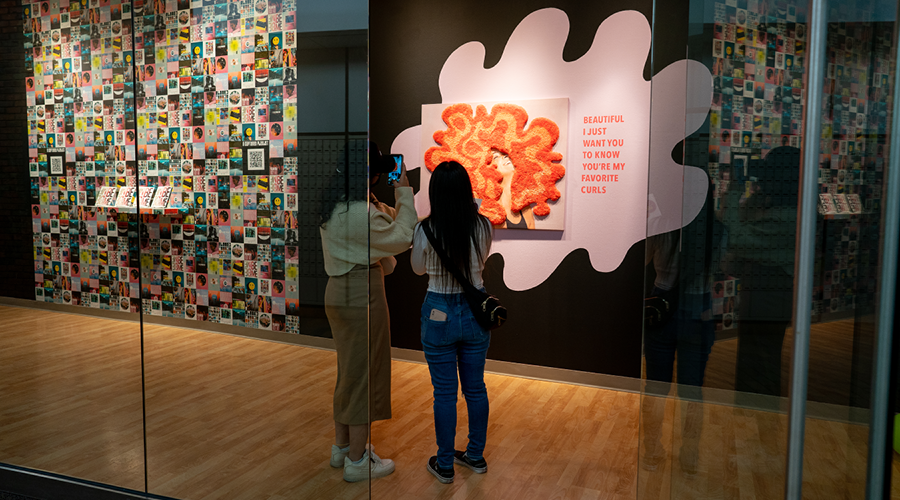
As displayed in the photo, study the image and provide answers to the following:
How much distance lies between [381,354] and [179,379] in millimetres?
813

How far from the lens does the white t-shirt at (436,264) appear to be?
2.38 metres

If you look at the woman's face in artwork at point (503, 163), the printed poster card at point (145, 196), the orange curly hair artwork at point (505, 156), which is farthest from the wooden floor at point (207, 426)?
the woman's face in artwork at point (503, 163)

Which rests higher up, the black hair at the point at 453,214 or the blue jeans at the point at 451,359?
the black hair at the point at 453,214

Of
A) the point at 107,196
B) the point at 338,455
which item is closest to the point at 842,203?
the point at 338,455

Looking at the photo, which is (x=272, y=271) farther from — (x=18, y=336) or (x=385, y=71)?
(x=385, y=71)

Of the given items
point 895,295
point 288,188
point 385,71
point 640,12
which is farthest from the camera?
point 385,71

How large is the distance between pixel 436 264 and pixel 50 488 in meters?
1.88

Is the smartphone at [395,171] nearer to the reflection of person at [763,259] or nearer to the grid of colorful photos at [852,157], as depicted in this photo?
the reflection of person at [763,259]

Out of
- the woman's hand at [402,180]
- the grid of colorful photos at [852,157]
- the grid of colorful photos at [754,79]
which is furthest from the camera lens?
the woman's hand at [402,180]

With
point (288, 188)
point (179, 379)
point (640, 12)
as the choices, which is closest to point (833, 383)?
point (288, 188)

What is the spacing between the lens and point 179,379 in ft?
7.01

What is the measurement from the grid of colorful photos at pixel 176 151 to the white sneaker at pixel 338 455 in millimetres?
446

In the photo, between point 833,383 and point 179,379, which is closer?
point 833,383

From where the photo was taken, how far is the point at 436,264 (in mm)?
2389
